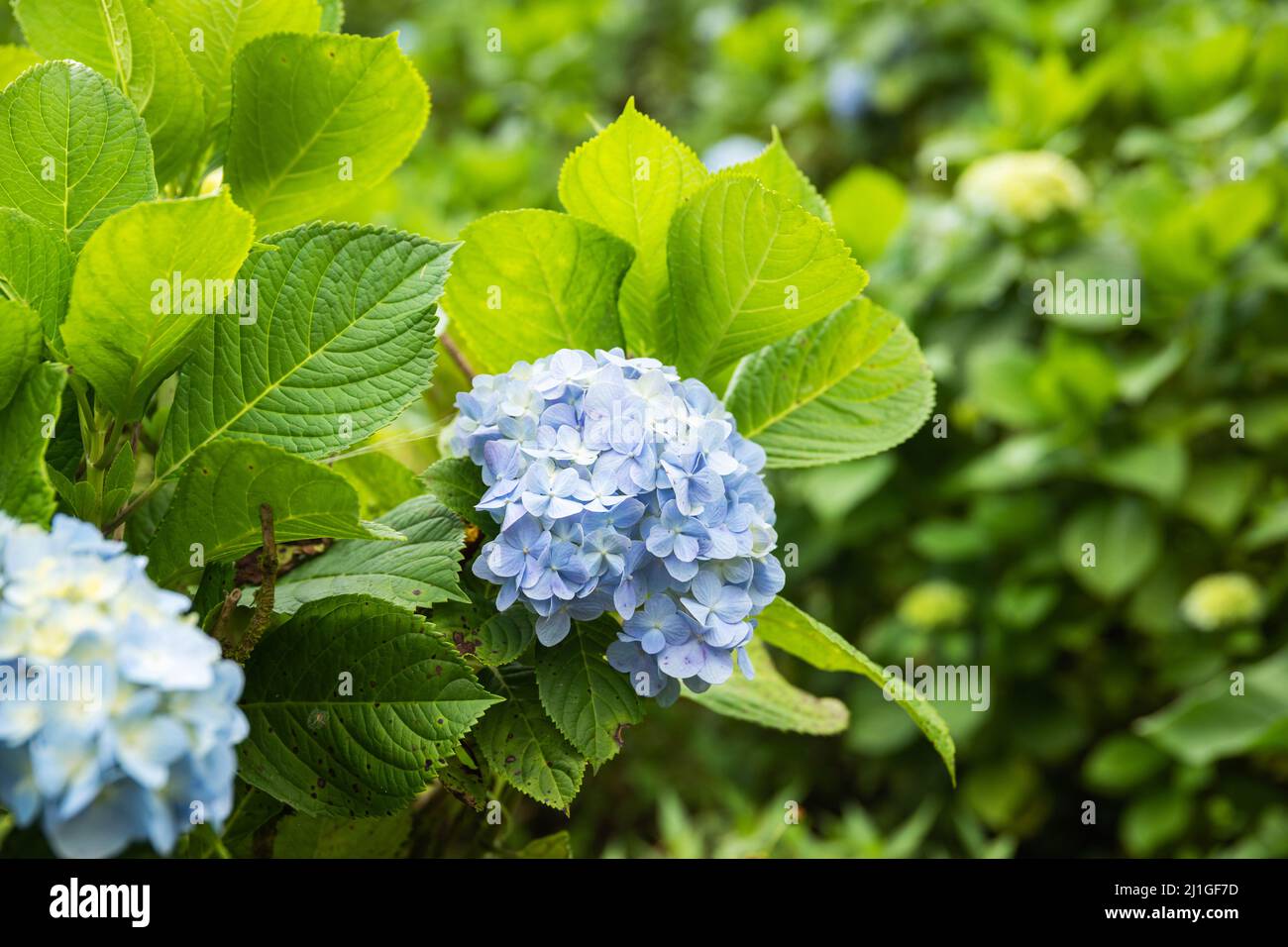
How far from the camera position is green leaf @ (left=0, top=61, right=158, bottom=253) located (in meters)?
0.65

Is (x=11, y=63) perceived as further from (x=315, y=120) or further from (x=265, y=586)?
(x=265, y=586)

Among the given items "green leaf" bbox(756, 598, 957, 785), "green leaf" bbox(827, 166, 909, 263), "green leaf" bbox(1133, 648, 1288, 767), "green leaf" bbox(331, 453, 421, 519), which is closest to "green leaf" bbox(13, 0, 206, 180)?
"green leaf" bbox(331, 453, 421, 519)

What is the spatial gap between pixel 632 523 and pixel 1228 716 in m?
1.97

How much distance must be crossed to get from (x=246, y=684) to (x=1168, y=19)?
3194mm

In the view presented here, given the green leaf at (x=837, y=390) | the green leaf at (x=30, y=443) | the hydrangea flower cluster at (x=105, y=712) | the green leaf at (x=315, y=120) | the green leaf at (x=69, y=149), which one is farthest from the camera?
the green leaf at (x=837, y=390)

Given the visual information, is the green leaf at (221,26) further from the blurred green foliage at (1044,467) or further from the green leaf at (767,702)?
the blurred green foliage at (1044,467)

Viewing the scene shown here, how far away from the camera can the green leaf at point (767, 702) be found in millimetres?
900

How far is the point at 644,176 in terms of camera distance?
0.81 m

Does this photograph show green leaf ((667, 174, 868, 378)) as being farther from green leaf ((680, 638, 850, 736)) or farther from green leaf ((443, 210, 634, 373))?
green leaf ((680, 638, 850, 736))

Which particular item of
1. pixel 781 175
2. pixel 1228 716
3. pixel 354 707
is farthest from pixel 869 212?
pixel 354 707

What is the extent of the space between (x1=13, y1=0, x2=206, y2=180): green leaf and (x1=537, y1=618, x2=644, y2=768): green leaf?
1.40 ft

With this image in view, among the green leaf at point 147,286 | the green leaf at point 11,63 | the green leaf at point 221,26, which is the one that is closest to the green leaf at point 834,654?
→ the green leaf at point 147,286

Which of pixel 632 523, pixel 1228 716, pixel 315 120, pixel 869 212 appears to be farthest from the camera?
pixel 869 212

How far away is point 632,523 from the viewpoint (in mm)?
663
